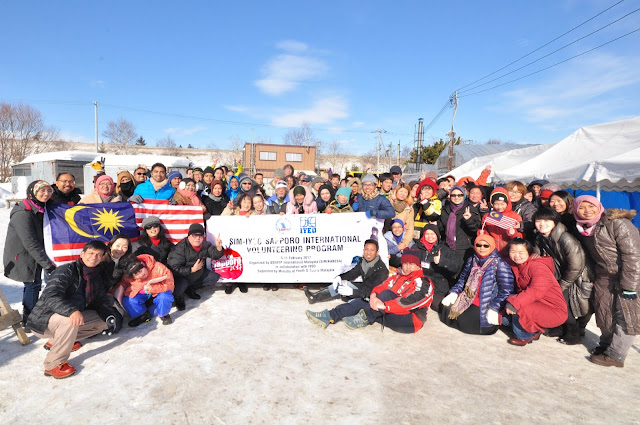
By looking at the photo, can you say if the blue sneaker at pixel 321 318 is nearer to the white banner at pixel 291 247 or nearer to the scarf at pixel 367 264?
the scarf at pixel 367 264

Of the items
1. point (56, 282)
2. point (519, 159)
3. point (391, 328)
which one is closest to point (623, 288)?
point (391, 328)

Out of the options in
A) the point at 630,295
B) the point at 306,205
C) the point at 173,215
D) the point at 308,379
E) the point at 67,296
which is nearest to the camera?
the point at 308,379

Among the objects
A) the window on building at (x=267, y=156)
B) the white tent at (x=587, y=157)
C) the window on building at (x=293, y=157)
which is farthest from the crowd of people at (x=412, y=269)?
the window on building at (x=293, y=157)

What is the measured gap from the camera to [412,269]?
4379mm

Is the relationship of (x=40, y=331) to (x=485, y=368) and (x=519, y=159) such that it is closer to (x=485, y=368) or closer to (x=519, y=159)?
(x=485, y=368)

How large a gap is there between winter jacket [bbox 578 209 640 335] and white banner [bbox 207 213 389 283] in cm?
304

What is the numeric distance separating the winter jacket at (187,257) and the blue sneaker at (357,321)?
243cm

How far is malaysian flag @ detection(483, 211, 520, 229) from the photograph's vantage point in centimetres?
469

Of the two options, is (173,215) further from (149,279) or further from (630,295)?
(630,295)

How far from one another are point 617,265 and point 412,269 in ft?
7.08

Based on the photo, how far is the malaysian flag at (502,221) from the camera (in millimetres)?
4694

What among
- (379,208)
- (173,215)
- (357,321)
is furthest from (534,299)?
(173,215)

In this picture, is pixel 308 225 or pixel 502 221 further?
pixel 308 225

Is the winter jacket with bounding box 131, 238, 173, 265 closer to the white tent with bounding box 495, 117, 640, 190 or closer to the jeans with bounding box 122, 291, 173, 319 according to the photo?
the jeans with bounding box 122, 291, 173, 319
